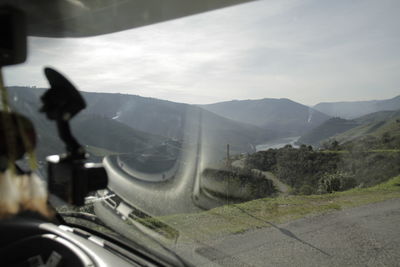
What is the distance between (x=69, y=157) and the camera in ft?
2.90

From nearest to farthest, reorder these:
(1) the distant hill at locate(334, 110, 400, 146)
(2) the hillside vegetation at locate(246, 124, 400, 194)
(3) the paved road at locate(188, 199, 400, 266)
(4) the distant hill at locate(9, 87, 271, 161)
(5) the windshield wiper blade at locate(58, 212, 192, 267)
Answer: (4) the distant hill at locate(9, 87, 271, 161) < (5) the windshield wiper blade at locate(58, 212, 192, 267) < (3) the paved road at locate(188, 199, 400, 266) < (2) the hillside vegetation at locate(246, 124, 400, 194) < (1) the distant hill at locate(334, 110, 400, 146)

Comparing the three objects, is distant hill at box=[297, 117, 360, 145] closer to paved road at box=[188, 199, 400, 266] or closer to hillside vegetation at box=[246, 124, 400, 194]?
hillside vegetation at box=[246, 124, 400, 194]

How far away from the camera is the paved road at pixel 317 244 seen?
18.2ft

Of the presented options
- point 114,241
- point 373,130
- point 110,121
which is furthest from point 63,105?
point 373,130

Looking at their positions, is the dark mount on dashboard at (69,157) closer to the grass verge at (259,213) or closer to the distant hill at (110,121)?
the distant hill at (110,121)

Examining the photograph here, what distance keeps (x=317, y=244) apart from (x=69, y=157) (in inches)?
257

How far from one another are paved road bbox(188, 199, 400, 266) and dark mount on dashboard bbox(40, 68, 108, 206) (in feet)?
13.9

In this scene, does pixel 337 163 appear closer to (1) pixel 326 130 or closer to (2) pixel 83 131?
(1) pixel 326 130

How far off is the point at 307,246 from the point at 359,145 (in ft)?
54.9

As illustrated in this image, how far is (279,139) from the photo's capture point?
15.6m

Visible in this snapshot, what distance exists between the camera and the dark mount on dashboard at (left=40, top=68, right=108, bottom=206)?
2.81 ft

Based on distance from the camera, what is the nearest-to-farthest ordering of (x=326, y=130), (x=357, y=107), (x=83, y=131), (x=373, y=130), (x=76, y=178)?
(x=76, y=178)
(x=83, y=131)
(x=357, y=107)
(x=326, y=130)
(x=373, y=130)

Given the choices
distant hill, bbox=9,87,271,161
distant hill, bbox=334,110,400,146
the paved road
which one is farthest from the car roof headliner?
distant hill, bbox=334,110,400,146

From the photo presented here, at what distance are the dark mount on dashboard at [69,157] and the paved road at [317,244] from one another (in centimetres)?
424
